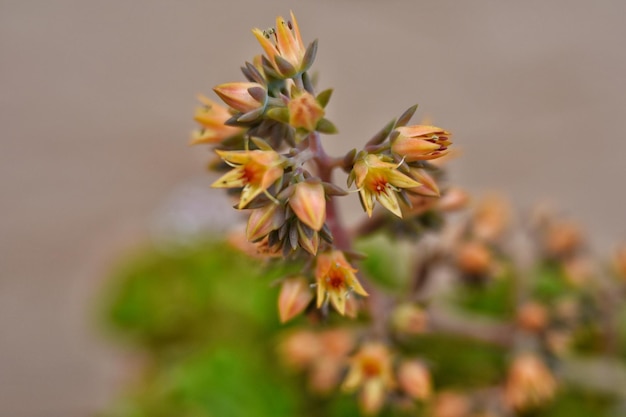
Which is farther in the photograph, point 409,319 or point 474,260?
point 474,260

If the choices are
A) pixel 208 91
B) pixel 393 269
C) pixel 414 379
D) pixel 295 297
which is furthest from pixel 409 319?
pixel 208 91

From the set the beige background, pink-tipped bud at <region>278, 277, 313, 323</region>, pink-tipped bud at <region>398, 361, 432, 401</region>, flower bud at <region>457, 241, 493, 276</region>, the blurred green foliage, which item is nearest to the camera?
pink-tipped bud at <region>278, 277, 313, 323</region>

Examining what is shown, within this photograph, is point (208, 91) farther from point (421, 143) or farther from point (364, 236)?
point (421, 143)

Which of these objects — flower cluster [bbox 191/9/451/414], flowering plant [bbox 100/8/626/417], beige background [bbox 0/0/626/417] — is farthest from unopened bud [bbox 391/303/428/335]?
beige background [bbox 0/0/626/417]

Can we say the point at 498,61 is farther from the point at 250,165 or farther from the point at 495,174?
the point at 250,165

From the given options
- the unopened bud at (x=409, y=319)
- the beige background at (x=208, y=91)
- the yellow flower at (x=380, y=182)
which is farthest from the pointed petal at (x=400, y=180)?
the beige background at (x=208, y=91)

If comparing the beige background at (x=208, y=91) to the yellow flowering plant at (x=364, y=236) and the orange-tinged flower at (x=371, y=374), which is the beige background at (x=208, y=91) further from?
the orange-tinged flower at (x=371, y=374)

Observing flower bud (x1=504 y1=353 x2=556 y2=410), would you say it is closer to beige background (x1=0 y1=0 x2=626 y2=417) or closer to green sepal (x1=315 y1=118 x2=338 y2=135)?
green sepal (x1=315 y1=118 x2=338 y2=135)
